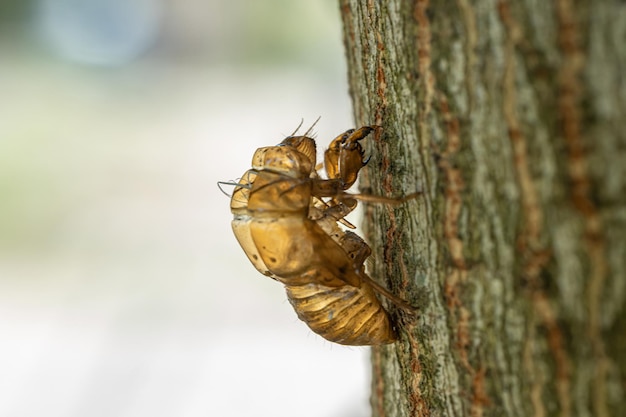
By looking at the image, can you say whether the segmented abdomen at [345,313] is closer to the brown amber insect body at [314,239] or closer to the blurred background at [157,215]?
the brown amber insect body at [314,239]

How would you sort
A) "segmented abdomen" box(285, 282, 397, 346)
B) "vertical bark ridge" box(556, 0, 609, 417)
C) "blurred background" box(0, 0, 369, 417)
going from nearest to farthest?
"vertical bark ridge" box(556, 0, 609, 417) → "segmented abdomen" box(285, 282, 397, 346) → "blurred background" box(0, 0, 369, 417)

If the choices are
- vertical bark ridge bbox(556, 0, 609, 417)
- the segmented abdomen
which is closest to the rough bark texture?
vertical bark ridge bbox(556, 0, 609, 417)

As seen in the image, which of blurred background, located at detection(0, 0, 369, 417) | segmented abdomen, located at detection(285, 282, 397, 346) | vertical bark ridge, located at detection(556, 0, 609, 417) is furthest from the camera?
blurred background, located at detection(0, 0, 369, 417)

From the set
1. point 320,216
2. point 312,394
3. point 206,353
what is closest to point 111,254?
point 206,353

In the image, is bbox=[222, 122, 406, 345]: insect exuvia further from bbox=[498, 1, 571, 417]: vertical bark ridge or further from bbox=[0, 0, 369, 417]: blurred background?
bbox=[0, 0, 369, 417]: blurred background

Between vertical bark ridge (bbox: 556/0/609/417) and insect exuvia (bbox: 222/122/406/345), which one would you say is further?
insect exuvia (bbox: 222/122/406/345)

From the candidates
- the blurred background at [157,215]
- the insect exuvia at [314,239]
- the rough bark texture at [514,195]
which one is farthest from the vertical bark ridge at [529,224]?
the blurred background at [157,215]

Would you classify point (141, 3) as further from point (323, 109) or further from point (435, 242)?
point (435, 242)
